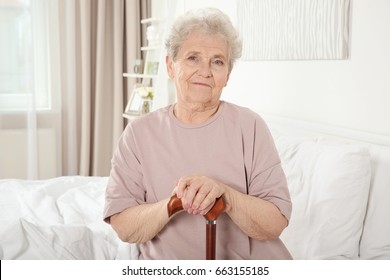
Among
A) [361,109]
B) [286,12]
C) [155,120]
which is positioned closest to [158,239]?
[155,120]

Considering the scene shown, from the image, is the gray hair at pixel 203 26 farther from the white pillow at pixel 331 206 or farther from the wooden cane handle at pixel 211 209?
the white pillow at pixel 331 206

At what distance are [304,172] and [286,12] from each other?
84 cm

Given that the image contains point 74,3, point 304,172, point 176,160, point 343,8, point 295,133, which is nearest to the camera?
point 176,160

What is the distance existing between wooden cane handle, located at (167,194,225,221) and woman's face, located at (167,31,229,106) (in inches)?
11.0

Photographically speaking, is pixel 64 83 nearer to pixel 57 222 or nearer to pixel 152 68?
pixel 152 68

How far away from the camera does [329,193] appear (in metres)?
1.50

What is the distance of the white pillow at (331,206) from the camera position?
1459 millimetres

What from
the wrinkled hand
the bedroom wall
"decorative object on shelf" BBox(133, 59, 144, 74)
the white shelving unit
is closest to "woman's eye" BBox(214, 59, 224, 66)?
the wrinkled hand

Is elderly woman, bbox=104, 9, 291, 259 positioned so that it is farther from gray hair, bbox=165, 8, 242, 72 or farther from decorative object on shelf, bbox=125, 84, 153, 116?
decorative object on shelf, bbox=125, 84, 153, 116

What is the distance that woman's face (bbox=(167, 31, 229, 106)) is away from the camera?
1202 millimetres

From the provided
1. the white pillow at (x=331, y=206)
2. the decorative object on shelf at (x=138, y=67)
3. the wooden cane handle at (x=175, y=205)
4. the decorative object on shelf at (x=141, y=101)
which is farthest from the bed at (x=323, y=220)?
→ the decorative object on shelf at (x=138, y=67)
